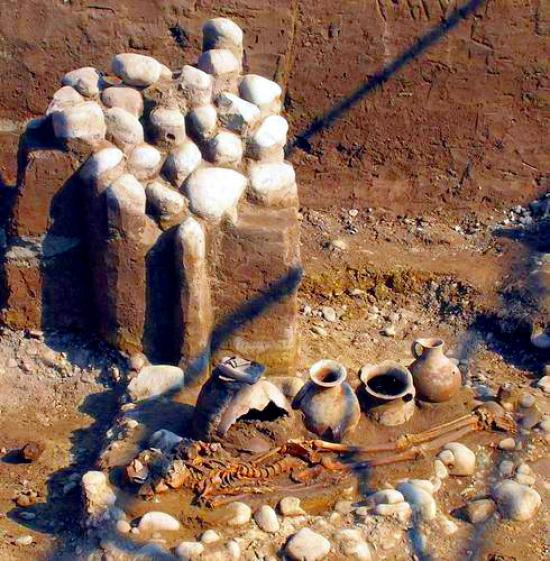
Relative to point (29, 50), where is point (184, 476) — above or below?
below

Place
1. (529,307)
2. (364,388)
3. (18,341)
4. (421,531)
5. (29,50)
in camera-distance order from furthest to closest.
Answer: (29,50) → (529,307) → (18,341) → (364,388) → (421,531)

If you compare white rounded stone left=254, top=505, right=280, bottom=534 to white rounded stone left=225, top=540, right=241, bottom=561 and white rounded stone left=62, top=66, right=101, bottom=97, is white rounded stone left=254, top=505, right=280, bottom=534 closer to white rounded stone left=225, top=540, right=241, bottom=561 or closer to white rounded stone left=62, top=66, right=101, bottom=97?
white rounded stone left=225, top=540, right=241, bottom=561

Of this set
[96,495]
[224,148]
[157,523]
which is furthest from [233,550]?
[224,148]

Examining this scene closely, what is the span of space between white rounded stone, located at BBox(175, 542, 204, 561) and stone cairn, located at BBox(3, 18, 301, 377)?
132 cm

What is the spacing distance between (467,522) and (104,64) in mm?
4476

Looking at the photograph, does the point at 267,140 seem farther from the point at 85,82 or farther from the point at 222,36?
the point at 85,82

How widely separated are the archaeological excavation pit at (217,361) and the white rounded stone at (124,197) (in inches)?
0.5

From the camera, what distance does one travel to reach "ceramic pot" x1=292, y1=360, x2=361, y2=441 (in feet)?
16.1

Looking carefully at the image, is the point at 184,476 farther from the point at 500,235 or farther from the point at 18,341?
the point at 500,235

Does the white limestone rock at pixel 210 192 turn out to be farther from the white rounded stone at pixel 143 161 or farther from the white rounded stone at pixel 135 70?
the white rounded stone at pixel 135 70

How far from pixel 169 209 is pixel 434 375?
166 centimetres

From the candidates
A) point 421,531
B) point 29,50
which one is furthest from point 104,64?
point 421,531

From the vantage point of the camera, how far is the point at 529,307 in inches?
257

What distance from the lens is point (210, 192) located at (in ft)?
17.0
